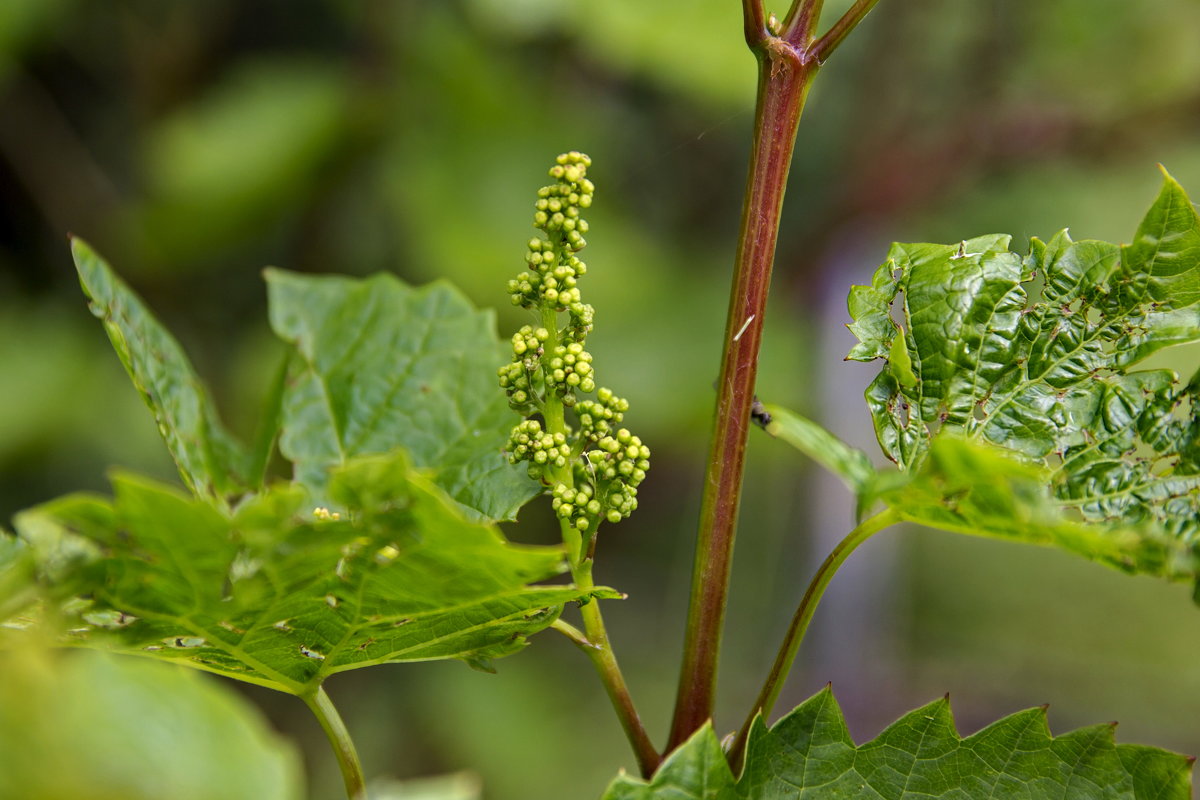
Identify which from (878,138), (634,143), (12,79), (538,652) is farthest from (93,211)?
(878,138)

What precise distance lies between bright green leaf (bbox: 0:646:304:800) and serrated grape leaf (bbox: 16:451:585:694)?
0.16ft

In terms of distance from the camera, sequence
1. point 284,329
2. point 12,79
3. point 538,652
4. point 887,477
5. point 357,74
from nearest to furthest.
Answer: point 887,477 → point 284,329 → point 12,79 → point 357,74 → point 538,652

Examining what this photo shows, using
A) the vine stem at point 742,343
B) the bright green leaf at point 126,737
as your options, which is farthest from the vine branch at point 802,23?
the bright green leaf at point 126,737

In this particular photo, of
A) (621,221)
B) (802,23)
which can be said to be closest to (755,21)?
(802,23)

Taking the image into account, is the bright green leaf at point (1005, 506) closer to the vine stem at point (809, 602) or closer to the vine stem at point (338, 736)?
the vine stem at point (809, 602)

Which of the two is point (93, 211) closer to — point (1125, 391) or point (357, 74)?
point (357, 74)

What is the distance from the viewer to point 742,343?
423 millimetres

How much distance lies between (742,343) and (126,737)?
0.90 ft

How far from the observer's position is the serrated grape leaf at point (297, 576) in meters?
0.32

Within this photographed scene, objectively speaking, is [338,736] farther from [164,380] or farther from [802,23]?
[802,23]

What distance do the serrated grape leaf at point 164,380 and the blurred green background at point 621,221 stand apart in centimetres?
111

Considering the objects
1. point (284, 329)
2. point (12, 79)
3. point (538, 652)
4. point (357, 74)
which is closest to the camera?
point (284, 329)

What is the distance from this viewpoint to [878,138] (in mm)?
2236

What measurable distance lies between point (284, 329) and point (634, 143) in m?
1.67
